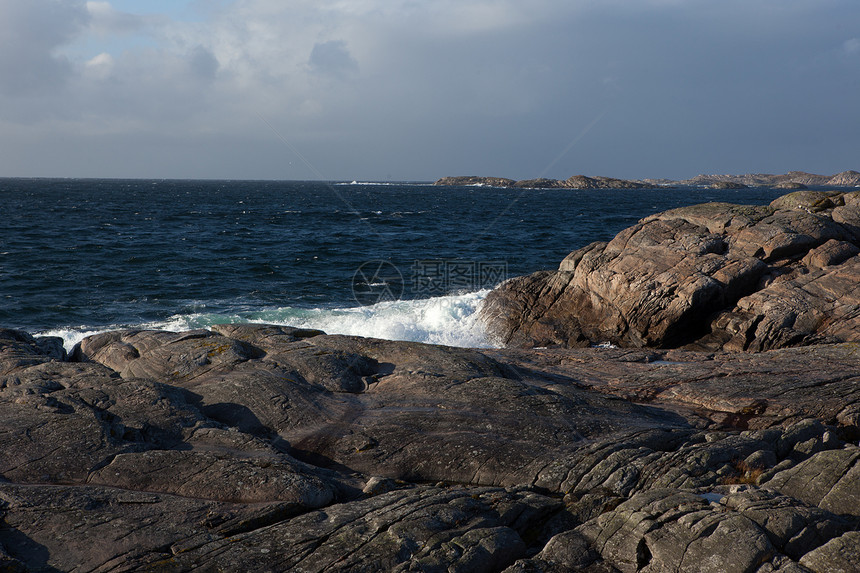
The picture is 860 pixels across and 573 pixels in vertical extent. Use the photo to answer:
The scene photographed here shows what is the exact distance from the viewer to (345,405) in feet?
38.0

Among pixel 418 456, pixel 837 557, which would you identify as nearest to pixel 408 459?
pixel 418 456

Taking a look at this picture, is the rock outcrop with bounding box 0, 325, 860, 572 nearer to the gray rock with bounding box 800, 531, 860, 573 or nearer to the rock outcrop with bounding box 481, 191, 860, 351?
the gray rock with bounding box 800, 531, 860, 573

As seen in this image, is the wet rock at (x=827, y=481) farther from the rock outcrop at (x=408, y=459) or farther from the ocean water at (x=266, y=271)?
the ocean water at (x=266, y=271)

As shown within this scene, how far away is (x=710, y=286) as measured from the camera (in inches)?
786

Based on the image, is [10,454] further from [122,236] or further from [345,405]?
[122,236]

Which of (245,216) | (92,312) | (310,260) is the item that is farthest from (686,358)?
(245,216)

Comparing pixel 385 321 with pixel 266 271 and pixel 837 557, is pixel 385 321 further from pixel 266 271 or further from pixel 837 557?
pixel 837 557

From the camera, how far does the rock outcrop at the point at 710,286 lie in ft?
61.3

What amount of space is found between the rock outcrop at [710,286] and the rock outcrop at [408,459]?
425cm

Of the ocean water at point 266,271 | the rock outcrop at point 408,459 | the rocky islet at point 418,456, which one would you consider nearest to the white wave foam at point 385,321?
the ocean water at point 266,271

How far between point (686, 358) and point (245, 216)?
73.2 m

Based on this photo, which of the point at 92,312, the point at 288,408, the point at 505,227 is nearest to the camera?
the point at 288,408

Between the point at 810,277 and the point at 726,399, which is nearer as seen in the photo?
the point at 726,399

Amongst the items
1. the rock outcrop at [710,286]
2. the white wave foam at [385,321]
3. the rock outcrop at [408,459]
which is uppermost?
the rock outcrop at [710,286]
